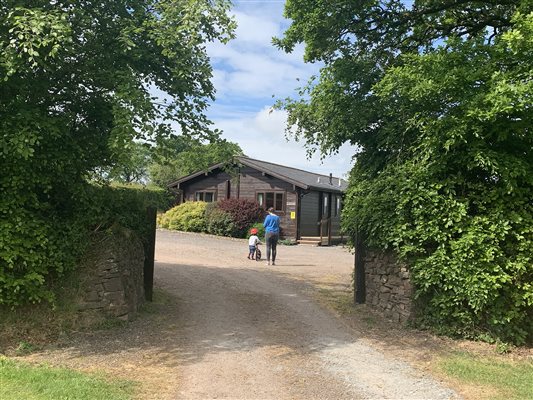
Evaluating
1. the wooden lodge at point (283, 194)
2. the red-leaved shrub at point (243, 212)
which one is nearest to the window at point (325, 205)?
the wooden lodge at point (283, 194)

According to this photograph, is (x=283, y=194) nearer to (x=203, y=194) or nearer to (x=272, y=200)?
(x=272, y=200)

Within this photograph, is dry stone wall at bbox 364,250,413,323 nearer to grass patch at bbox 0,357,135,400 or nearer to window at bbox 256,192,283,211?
grass patch at bbox 0,357,135,400

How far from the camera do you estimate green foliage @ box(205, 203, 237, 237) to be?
26.0 meters

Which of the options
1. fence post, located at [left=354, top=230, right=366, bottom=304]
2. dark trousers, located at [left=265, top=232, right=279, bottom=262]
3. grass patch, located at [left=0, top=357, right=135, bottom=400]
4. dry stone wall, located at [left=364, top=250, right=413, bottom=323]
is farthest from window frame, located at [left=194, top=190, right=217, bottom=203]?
grass patch, located at [left=0, top=357, right=135, bottom=400]

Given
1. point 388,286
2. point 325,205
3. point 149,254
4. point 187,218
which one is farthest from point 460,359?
point 325,205

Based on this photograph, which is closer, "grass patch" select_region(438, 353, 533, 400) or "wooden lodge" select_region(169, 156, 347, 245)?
"grass patch" select_region(438, 353, 533, 400)

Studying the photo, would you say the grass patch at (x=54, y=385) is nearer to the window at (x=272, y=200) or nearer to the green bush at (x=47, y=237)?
the green bush at (x=47, y=237)

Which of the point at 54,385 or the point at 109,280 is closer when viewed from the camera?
the point at 54,385

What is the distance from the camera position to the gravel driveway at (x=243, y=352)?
5434mm

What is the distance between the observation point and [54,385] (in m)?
5.05

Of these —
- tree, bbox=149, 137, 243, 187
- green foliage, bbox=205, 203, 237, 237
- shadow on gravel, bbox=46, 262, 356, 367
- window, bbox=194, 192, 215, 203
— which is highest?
window, bbox=194, 192, 215, 203

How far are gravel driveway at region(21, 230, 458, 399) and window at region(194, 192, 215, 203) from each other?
63.1 ft

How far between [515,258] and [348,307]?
132 inches

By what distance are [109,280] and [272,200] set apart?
67.7 ft
